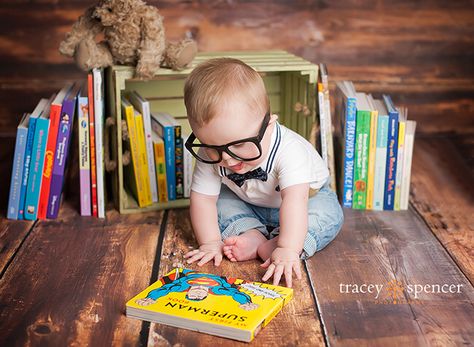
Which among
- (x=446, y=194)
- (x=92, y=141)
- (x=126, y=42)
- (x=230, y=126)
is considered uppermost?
(x=126, y=42)

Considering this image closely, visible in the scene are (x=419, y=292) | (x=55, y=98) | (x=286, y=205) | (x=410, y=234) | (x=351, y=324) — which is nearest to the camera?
(x=351, y=324)

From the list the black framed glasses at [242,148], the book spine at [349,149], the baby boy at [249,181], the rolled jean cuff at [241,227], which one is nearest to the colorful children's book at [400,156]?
the book spine at [349,149]

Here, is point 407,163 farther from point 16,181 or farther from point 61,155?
point 16,181

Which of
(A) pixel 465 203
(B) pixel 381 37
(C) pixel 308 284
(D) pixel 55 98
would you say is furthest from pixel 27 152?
(B) pixel 381 37

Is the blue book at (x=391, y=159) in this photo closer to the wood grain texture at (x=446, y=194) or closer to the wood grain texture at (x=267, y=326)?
the wood grain texture at (x=446, y=194)

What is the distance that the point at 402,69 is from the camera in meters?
2.60

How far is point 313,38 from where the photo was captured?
2.54 metres

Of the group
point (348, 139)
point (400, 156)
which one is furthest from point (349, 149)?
point (400, 156)

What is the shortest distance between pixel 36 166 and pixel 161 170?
323 millimetres

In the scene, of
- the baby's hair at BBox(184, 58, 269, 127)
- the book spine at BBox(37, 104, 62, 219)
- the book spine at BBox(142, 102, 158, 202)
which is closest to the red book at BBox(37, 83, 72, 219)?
the book spine at BBox(37, 104, 62, 219)

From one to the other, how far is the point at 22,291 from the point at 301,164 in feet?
2.10

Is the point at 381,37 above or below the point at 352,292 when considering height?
above

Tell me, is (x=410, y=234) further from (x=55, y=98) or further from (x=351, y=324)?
(x=55, y=98)

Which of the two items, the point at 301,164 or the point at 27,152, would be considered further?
the point at 27,152
